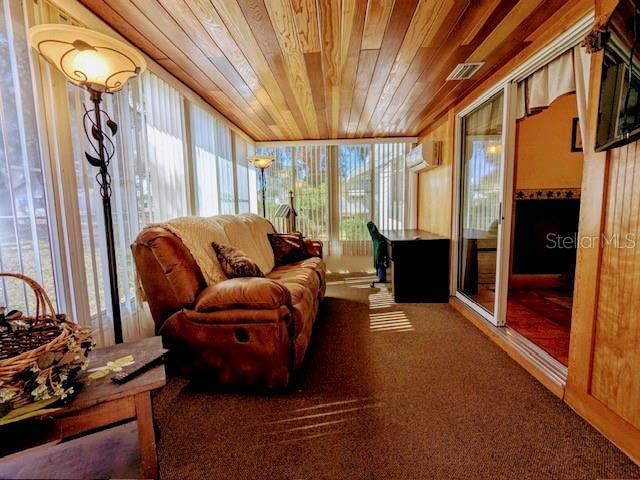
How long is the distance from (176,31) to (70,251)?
4.69 feet

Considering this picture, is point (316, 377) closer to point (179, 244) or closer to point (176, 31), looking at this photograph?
point (179, 244)

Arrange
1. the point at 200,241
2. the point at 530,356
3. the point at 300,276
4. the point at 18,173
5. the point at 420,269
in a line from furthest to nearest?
the point at 420,269, the point at 300,276, the point at 200,241, the point at 530,356, the point at 18,173

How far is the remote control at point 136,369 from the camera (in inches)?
38.1

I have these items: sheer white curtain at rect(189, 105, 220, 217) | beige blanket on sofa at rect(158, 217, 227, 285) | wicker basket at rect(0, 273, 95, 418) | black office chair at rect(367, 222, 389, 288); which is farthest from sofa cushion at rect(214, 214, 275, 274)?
wicker basket at rect(0, 273, 95, 418)

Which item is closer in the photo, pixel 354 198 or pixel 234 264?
pixel 234 264

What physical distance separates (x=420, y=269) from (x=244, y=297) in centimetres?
230

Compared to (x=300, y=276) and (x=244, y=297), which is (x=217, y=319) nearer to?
(x=244, y=297)

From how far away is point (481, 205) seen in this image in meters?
2.78

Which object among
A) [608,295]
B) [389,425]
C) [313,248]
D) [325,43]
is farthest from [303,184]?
[608,295]

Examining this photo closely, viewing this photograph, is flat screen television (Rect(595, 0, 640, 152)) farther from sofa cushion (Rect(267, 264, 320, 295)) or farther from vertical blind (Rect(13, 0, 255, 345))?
vertical blind (Rect(13, 0, 255, 345))

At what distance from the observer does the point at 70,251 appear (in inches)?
61.6

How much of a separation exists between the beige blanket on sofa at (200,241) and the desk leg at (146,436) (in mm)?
1013

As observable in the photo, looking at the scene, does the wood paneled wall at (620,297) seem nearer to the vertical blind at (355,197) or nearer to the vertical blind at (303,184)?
the vertical blind at (355,197)

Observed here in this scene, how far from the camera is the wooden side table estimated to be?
836 mm
